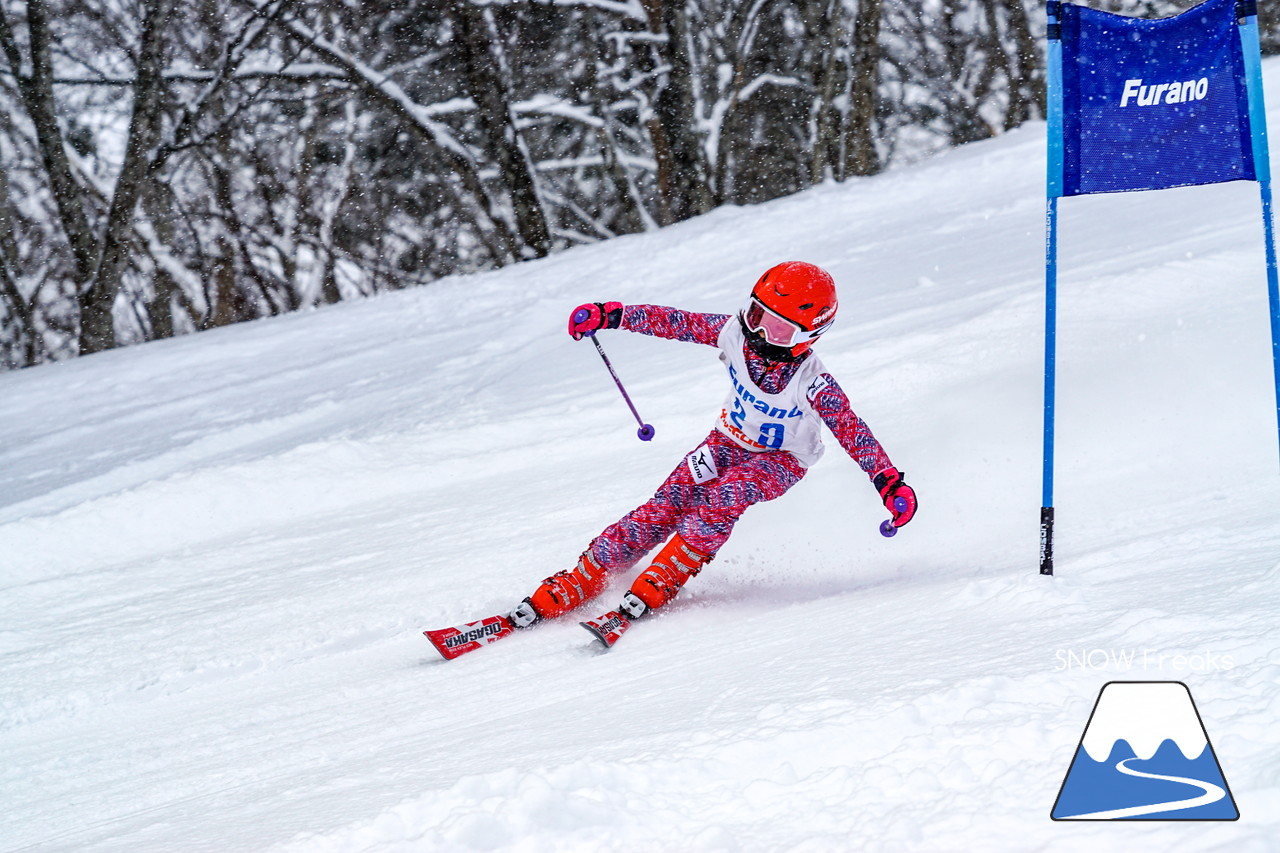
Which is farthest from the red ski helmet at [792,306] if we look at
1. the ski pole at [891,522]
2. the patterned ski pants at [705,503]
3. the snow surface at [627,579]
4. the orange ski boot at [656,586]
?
the snow surface at [627,579]

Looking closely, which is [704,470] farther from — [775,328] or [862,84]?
[862,84]

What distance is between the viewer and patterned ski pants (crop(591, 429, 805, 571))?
4215 millimetres

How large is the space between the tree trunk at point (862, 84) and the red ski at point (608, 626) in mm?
10822

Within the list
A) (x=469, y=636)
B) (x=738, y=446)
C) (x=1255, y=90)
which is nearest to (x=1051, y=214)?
(x=1255, y=90)

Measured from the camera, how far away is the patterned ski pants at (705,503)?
13.8 feet

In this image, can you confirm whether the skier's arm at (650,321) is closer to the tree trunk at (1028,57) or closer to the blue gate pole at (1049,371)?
the blue gate pole at (1049,371)

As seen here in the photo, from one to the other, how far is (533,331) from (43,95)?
7201 mm

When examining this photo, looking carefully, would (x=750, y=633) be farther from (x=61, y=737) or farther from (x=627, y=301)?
(x=627, y=301)

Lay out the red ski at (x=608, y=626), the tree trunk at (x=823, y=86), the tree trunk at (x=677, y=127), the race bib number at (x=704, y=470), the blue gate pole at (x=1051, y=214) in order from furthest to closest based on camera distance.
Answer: the tree trunk at (x=823, y=86) → the tree trunk at (x=677, y=127) → the race bib number at (x=704, y=470) → the red ski at (x=608, y=626) → the blue gate pole at (x=1051, y=214)

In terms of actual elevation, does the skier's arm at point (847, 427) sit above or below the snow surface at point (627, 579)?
above

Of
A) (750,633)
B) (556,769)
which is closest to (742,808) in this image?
(556,769)

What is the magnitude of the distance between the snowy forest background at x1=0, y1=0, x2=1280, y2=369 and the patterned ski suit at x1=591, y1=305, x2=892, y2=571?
875 centimetres

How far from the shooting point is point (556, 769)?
2.30 meters

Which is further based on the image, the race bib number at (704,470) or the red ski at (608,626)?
the race bib number at (704,470)
